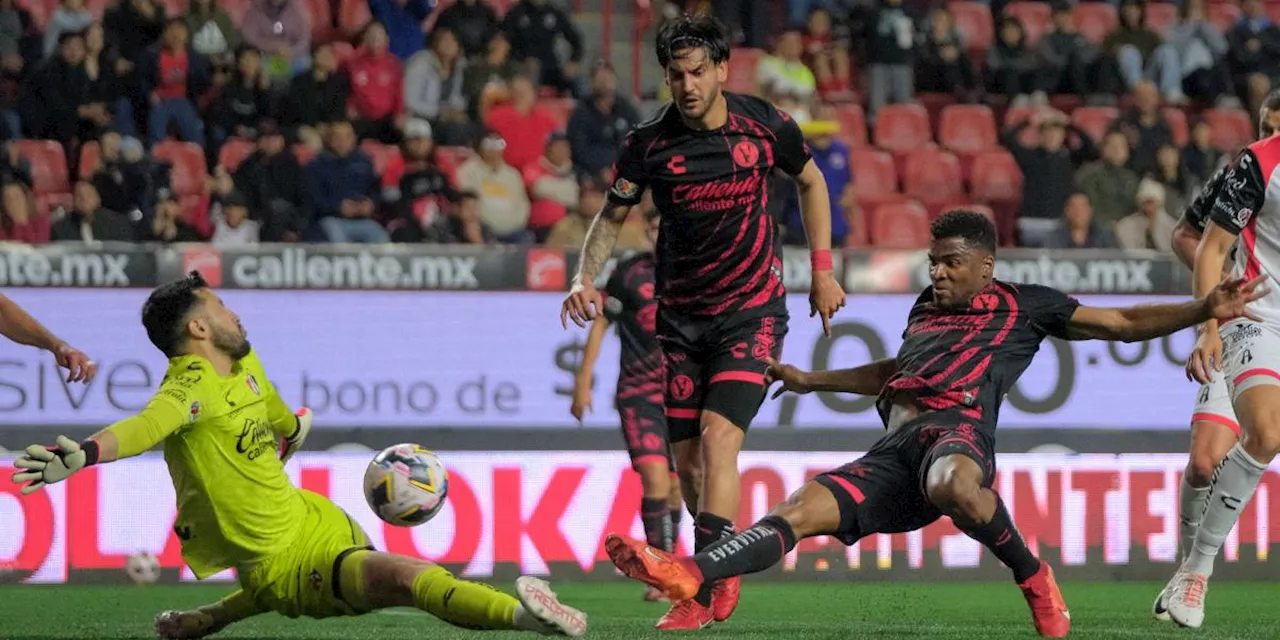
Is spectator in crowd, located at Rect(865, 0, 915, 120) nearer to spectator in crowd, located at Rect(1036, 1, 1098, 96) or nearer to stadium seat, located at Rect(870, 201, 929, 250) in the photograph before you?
spectator in crowd, located at Rect(1036, 1, 1098, 96)

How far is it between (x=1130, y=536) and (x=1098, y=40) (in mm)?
7751

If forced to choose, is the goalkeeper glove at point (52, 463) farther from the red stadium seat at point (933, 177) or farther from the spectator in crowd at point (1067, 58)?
the spectator in crowd at point (1067, 58)

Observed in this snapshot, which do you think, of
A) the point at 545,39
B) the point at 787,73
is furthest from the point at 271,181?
the point at 787,73

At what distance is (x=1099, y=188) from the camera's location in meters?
15.4

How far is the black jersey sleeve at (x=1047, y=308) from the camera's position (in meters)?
6.77

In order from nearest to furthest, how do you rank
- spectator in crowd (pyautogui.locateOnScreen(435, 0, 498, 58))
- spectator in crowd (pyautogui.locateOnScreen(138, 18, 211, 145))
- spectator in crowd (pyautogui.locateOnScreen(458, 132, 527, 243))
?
spectator in crowd (pyautogui.locateOnScreen(458, 132, 527, 243))
spectator in crowd (pyautogui.locateOnScreen(138, 18, 211, 145))
spectator in crowd (pyautogui.locateOnScreen(435, 0, 498, 58))

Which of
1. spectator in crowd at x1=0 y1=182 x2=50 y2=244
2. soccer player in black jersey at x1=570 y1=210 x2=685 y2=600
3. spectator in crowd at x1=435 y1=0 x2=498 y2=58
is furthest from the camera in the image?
spectator in crowd at x1=435 y1=0 x2=498 y2=58

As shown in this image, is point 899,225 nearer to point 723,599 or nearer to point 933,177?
point 933,177

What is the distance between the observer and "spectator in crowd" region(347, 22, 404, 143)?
50.6ft

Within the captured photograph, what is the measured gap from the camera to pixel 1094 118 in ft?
55.2

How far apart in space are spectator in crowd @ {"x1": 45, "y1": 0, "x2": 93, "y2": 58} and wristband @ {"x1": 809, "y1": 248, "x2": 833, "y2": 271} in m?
9.53

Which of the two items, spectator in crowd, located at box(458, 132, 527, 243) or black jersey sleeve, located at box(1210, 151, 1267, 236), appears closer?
black jersey sleeve, located at box(1210, 151, 1267, 236)

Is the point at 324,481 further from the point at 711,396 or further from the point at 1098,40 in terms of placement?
the point at 1098,40

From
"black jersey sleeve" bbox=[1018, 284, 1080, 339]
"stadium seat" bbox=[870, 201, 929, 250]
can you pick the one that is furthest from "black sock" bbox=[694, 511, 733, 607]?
"stadium seat" bbox=[870, 201, 929, 250]
